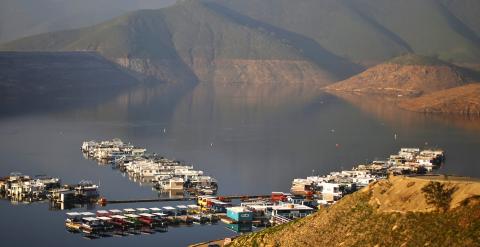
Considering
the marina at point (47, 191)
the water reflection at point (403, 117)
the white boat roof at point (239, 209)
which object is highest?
the water reflection at point (403, 117)

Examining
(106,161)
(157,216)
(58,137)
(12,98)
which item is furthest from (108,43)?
(157,216)

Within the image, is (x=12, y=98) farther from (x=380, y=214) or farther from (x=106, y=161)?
(x=380, y=214)

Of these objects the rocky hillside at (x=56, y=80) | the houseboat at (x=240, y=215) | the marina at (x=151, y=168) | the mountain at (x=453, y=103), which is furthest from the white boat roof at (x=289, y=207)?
the mountain at (x=453, y=103)

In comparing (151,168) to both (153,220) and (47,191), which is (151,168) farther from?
(153,220)

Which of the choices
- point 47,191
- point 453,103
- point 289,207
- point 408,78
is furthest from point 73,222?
point 408,78

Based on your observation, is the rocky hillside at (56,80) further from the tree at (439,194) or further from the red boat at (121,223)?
the tree at (439,194)

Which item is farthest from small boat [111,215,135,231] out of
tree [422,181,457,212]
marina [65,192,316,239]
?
tree [422,181,457,212]
